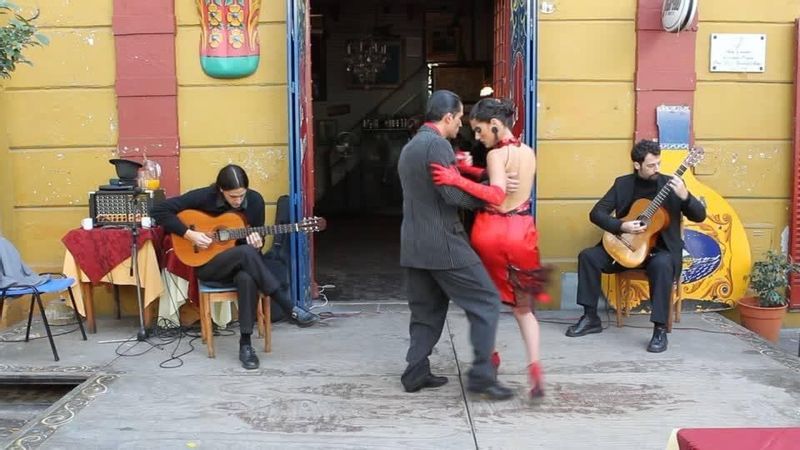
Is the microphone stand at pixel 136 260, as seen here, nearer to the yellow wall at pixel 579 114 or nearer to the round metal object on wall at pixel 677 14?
the yellow wall at pixel 579 114

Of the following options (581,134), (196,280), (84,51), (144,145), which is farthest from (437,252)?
(84,51)

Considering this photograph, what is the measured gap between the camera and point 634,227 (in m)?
4.83

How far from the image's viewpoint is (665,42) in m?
5.75

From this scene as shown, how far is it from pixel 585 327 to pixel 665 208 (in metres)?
0.95

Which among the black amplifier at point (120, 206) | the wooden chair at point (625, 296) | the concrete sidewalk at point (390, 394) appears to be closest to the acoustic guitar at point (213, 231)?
the black amplifier at point (120, 206)

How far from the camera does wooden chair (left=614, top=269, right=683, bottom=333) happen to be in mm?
5035

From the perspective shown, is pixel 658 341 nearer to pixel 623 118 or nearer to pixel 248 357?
pixel 623 118

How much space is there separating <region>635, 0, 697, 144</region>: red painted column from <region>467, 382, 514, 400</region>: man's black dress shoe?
2802mm

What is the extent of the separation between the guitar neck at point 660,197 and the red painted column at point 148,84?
133 inches

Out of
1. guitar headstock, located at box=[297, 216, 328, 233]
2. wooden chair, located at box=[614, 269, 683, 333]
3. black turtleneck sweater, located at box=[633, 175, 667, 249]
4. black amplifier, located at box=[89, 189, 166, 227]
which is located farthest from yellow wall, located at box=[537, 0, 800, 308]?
black amplifier, located at box=[89, 189, 166, 227]

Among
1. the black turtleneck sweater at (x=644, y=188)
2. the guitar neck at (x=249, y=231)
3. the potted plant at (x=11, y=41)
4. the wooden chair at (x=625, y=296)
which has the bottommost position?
the wooden chair at (x=625, y=296)

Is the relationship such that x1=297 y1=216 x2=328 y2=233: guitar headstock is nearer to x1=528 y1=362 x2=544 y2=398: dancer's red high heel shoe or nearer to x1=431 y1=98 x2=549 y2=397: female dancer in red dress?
x1=431 y1=98 x2=549 y2=397: female dancer in red dress

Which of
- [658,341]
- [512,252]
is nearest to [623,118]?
[658,341]

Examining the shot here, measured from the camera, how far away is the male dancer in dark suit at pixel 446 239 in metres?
3.80
